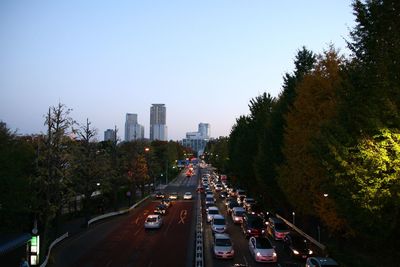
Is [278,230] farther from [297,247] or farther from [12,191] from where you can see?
[12,191]

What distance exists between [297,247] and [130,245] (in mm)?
13377

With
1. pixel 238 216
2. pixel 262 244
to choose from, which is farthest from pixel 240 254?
pixel 238 216

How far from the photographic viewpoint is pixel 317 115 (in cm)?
3091

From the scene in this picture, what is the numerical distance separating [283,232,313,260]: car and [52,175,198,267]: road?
701 centimetres

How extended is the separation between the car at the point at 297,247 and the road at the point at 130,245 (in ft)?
23.0

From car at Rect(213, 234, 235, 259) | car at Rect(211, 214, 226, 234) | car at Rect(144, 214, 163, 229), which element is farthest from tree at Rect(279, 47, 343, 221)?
car at Rect(144, 214, 163, 229)

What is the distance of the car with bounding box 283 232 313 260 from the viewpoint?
29442mm

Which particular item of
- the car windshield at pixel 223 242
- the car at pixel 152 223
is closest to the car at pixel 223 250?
the car windshield at pixel 223 242

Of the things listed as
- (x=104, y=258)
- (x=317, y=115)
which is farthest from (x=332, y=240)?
(x=104, y=258)

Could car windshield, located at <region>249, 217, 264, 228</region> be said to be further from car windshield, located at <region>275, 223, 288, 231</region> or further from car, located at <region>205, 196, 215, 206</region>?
car, located at <region>205, 196, 215, 206</region>

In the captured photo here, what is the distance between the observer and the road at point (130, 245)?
29422mm

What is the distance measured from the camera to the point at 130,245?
3522 cm

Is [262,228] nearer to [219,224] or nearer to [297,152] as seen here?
[219,224]

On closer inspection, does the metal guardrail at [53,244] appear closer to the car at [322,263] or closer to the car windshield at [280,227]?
the car at [322,263]
